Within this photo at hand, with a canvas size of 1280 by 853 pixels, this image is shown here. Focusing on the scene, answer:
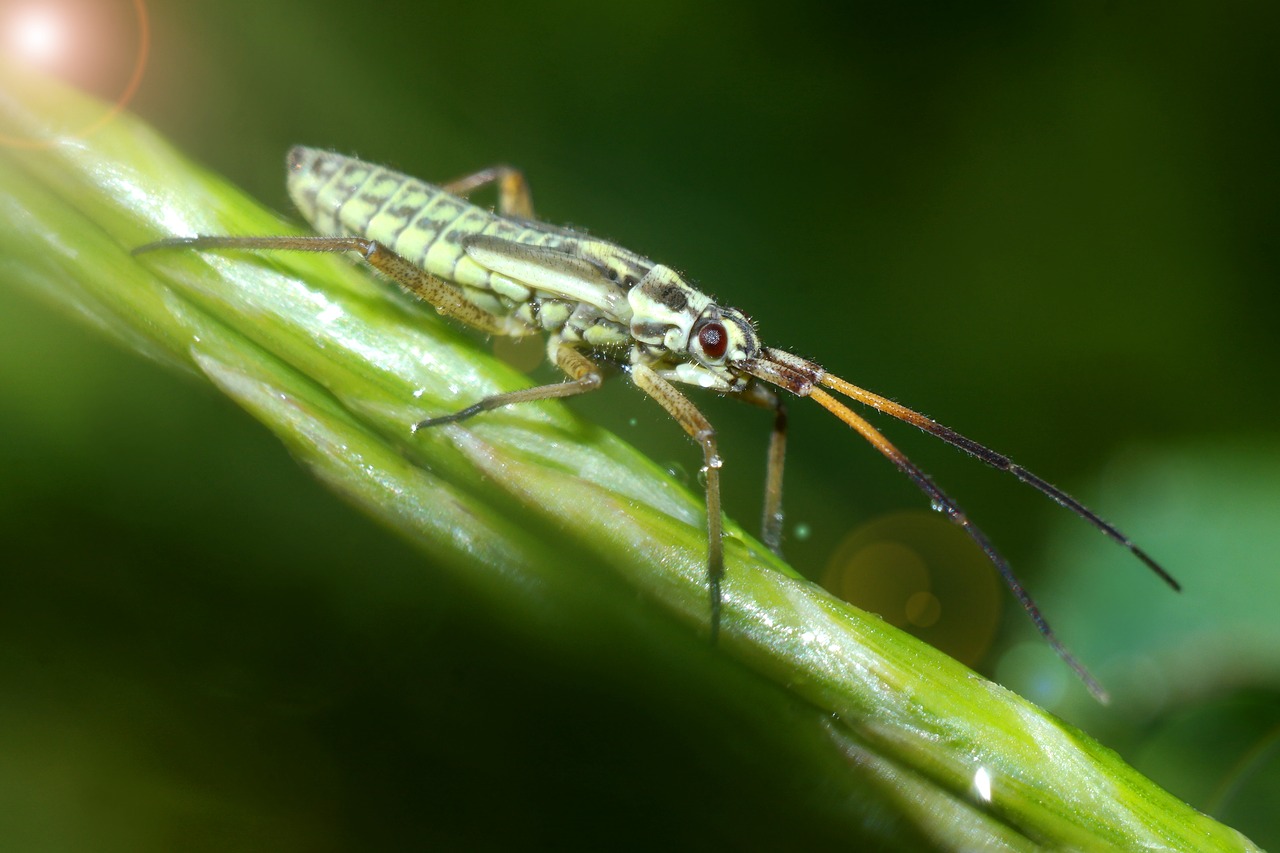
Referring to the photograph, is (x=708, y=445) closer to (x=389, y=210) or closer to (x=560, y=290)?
(x=560, y=290)

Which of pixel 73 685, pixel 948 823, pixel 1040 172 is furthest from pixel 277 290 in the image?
pixel 1040 172

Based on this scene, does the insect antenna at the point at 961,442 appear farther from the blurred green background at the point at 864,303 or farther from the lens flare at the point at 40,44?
the lens flare at the point at 40,44

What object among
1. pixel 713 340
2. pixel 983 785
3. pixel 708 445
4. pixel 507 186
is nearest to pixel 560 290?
pixel 713 340

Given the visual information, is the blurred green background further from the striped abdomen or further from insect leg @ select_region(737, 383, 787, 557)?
the striped abdomen

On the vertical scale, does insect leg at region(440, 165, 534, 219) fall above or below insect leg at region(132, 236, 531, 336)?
above

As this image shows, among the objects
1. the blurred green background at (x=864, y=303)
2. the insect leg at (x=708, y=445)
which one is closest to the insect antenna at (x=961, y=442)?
the insect leg at (x=708, y=445)

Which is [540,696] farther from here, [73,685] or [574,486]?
[73,685]

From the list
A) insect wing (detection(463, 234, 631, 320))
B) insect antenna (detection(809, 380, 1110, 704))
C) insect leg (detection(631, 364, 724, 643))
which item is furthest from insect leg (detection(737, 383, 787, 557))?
insect antenna (detection(809, 380, 1110, 704))
